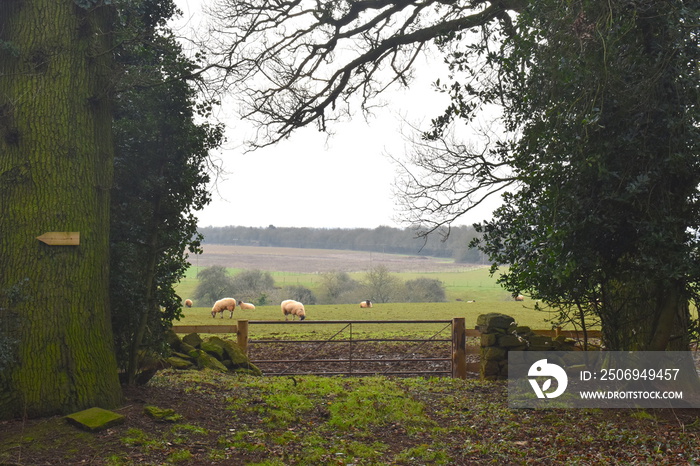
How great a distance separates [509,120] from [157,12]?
5400 millimetres

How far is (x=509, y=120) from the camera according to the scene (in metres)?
9.12

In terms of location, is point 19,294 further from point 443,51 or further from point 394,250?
point 394,250

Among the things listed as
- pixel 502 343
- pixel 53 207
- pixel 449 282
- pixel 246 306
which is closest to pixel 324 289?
pixel 246 306

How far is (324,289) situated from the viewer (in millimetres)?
34938

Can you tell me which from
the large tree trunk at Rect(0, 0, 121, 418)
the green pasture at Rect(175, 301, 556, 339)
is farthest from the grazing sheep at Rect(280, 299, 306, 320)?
the large tree trunk at Rect(0, 0, 121, 418)

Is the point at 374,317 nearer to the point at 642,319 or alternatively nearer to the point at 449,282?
the point at 449,282

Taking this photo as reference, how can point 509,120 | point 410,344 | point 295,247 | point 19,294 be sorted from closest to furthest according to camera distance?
point 19,294 < point 509,120 < point 410,344 < point 295,247

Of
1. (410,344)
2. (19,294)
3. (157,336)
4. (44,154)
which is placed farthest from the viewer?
(410,344)

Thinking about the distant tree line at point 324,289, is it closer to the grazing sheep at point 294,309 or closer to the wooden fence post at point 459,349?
the grazing sheep at point 294,309

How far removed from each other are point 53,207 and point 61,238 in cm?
36

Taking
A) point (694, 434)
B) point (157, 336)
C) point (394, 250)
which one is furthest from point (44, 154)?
point (394, 250)

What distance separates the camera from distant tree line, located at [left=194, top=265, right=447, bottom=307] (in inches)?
1302

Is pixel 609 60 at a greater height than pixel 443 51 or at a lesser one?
lesser

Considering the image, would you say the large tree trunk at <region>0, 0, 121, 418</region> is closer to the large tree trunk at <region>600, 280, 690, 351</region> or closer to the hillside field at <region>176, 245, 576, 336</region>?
the large tree trunk at <region>600, 280, 690, 351</region>
